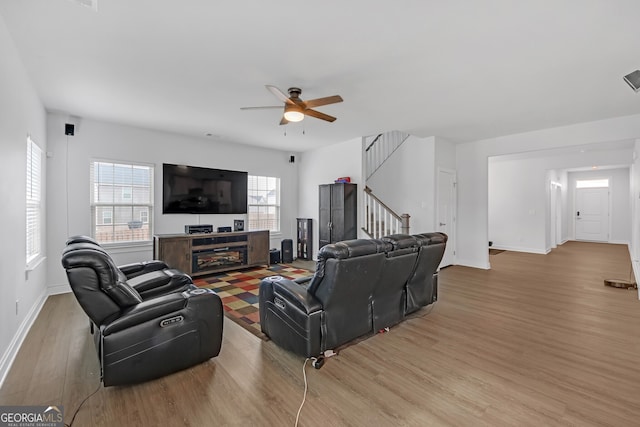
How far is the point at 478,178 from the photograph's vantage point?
20.0ft

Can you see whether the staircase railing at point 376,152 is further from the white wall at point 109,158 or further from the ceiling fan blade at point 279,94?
the ceiling fan blade at point 279,94

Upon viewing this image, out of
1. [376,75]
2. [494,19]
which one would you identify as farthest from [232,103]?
[494,19]

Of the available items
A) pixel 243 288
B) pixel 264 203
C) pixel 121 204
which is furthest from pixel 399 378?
pixel 264 203

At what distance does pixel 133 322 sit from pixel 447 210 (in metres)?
5.87

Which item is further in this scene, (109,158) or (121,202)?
(121,202)

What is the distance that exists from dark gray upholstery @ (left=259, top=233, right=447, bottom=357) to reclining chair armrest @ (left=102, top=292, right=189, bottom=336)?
811 mm

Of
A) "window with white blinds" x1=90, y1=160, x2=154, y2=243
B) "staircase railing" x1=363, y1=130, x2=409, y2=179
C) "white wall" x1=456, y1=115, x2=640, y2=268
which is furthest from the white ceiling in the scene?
"staircase railing" x1=363, y1=130, x2=409, y2=179

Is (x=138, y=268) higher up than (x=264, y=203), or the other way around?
→ (x=264, y=203)

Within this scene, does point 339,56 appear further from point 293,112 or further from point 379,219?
point 379,219

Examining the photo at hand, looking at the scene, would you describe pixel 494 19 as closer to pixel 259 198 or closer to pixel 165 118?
pixel 165 118

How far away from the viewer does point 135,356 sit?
2012 millimetres

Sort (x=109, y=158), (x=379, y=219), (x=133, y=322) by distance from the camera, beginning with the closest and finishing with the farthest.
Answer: (x=133, y=322) < (x=109, y=158) < (x=379, y=219)

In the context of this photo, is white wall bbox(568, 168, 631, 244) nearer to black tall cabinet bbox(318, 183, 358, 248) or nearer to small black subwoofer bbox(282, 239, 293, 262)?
black tall cabinet bbox(318, 183, 358, 248)

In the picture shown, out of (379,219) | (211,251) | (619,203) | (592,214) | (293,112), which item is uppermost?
(293,112)
